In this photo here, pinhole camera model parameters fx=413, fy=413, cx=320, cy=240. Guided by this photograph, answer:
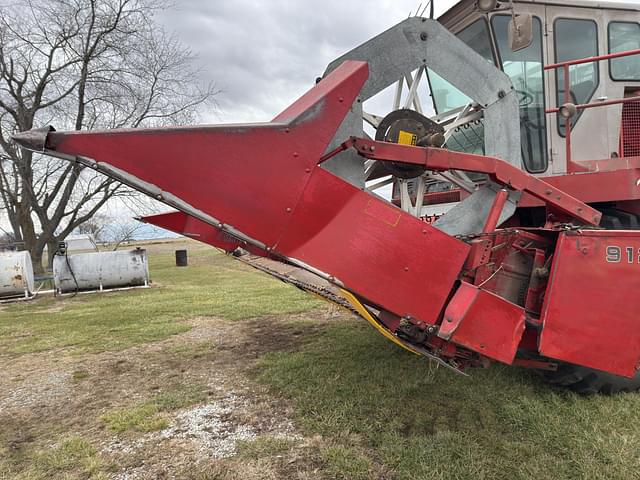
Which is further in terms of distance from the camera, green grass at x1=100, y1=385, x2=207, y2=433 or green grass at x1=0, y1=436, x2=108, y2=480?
green grass at x1=100, y1=385, x2=207, y2=433

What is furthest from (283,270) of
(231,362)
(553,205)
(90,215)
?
(90,215)

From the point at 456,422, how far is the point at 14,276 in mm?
10855

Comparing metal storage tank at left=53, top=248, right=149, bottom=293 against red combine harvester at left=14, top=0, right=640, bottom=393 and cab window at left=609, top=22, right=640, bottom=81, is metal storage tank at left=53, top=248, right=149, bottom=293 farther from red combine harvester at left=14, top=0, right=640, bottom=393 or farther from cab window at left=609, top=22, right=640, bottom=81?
cab window at left=609, top=22, right=640, bottom=81

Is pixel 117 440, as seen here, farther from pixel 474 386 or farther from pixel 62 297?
pixel 62 297

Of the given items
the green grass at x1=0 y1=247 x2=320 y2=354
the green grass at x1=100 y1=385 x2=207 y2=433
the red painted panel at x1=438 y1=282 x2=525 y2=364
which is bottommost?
the green grass at x1=0 y1=247 x2=320 y2=354

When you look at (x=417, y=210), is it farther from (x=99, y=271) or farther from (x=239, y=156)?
(x=99, y=271)

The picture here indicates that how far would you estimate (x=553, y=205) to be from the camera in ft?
8.39

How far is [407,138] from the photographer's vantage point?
2.54 m

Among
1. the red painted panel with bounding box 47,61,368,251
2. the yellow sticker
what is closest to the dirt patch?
the red painted panel with bounding box 47,61,368,251

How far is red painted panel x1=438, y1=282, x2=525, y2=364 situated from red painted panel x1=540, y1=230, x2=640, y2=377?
0.62 feet

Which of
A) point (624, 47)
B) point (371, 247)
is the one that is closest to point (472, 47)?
point (624, 47)

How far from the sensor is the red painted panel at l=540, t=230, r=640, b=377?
90.0 inches

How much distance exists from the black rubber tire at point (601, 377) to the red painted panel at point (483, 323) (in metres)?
1.15

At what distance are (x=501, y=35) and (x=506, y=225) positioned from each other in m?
1.91
